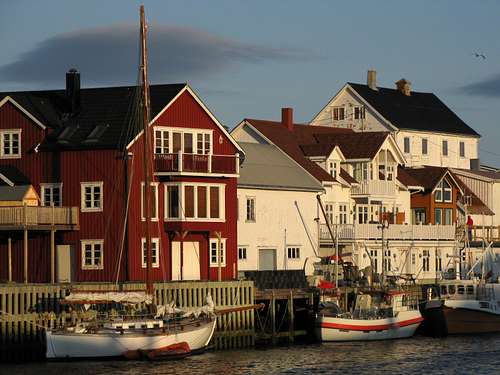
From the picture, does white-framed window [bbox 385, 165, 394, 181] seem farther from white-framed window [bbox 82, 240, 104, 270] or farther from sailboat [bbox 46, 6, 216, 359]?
sailboat [bbox 46, 6, 216, 359]

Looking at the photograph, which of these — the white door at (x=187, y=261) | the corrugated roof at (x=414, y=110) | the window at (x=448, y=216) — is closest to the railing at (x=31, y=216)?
the white door at (x=187, y=261)

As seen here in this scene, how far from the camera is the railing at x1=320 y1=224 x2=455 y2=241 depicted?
89.2m

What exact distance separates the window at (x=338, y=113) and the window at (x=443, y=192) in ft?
69.2

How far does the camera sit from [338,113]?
12000 cm

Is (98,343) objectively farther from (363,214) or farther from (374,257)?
(363,214)

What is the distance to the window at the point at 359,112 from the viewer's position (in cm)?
11806

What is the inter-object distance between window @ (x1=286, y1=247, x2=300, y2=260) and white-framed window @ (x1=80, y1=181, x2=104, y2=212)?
1653 cm

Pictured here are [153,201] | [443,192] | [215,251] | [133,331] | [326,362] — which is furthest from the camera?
[443,192]

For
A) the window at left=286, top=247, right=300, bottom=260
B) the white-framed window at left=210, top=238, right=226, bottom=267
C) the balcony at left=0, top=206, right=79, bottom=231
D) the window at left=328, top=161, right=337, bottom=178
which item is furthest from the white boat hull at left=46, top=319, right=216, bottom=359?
the window at left=328, top=161, right=337, bottom=178

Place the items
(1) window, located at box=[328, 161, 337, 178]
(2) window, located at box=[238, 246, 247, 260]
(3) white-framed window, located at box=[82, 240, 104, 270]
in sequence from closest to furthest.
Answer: (3) white-framed window, located at box=[82, 240, 104, 270] < (2) window, located at box=[238, 246, 247, 260] < (1) window, located at box=[328, 161, 337, 178]

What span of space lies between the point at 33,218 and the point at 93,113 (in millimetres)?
8302

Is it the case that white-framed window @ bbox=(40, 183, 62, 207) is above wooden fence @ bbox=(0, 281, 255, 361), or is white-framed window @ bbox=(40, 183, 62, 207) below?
above

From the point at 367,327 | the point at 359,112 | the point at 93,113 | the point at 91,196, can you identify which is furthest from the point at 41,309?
the point at 359,112

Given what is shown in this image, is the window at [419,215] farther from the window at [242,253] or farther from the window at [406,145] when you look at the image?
the window at [242,253]
